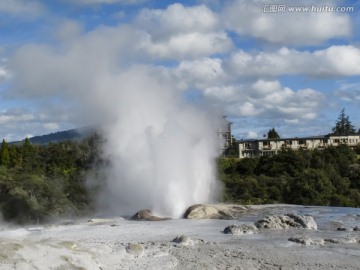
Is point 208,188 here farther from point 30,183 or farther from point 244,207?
Answer: point 30,183

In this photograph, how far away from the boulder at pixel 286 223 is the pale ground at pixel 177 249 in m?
0.35

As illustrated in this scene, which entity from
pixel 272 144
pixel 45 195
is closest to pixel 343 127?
pixel 272 144

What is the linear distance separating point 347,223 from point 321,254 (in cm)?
399

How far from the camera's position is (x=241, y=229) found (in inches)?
495

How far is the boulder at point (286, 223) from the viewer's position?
42.4 ft

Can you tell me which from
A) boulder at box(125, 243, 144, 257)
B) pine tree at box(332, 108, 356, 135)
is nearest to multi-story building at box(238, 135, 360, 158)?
pine tree at box(332, 108, 356, 135)

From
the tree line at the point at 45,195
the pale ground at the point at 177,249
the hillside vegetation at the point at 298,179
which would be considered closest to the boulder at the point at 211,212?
the pale ground at the point at 177,249

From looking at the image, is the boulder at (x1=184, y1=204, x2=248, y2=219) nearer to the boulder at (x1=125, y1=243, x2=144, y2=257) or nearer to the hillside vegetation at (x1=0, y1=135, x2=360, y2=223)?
the boulder at (x1=125, y1=243, x2=144, y2=257)

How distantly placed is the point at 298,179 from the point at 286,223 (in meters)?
17.7

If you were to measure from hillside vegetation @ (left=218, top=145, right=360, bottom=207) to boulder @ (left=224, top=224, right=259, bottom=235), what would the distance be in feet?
40.0

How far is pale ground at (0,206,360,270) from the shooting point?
30.8ft

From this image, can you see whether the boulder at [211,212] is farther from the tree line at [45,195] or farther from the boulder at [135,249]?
the tree line at [45,195]

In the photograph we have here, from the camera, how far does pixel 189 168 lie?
17.7 metres

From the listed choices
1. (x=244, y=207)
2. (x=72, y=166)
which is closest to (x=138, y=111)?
(x=244, y=207)
